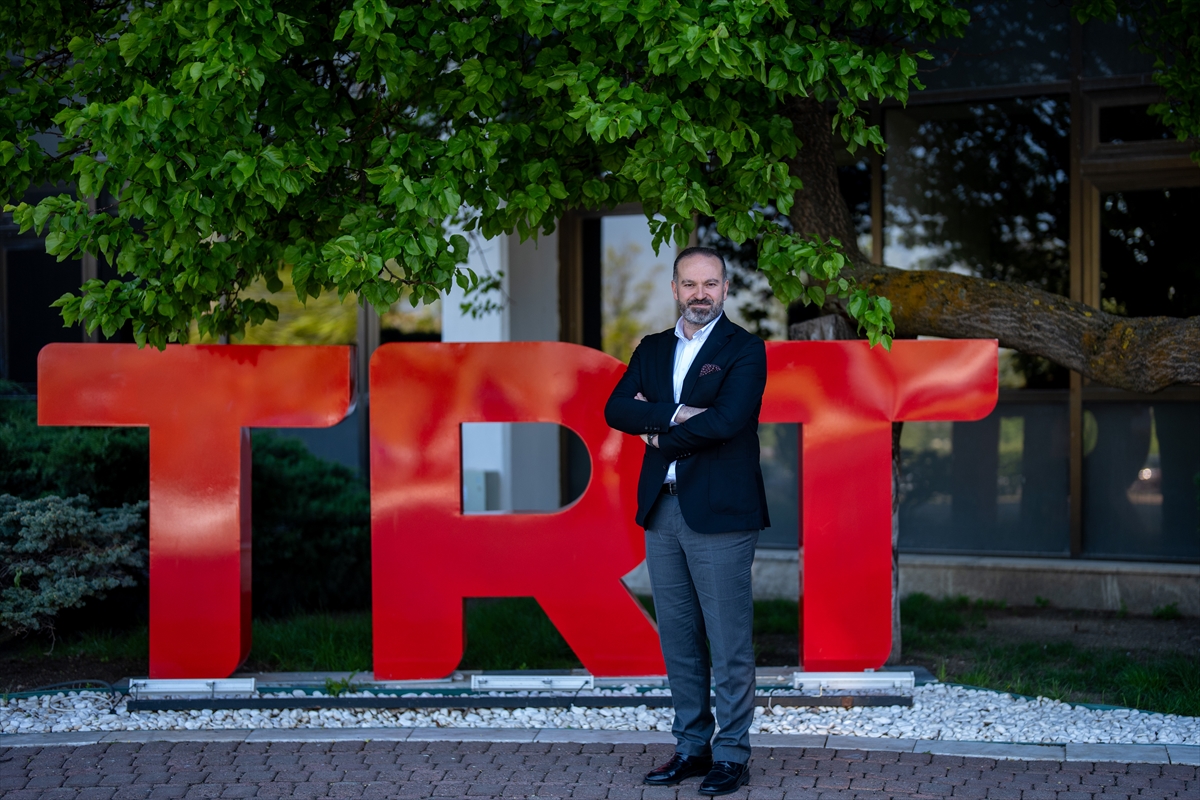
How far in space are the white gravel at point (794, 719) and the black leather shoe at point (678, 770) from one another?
64 centimetres

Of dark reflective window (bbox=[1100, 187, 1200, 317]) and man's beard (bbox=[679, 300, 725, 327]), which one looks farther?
dark reflective window (bbox=[1100, 187, 1200, 317])

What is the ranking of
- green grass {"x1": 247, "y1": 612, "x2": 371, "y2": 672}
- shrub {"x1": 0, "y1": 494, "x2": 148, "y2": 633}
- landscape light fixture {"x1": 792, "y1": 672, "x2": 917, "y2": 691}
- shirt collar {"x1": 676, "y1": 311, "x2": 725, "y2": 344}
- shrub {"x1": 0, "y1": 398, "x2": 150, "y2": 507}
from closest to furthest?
shirt collar {"x1": 676, "y1": 311, "x2": 725, "y2": 344} → landscape light fixture {"x1": 792, "y1": 672, "x2": 917, "y2": 691} → shrub {"x1": 0, "y1": 494, "x2": 148, "y2": 633} → green grass {"x1": 247, "y1": 612, "x2": 371, "y2": 672} → shrub {"x1": 0, "y1": 398, "x2": 150, "y2": 507}

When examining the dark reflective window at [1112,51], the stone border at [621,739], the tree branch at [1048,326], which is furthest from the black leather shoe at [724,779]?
the dark reflective window at [1112,51]

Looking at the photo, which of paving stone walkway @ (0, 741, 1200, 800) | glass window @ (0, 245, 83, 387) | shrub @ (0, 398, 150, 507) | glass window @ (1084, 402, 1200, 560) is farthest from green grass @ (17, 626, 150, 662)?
glass window @ (1084, 402, 1200, 560)

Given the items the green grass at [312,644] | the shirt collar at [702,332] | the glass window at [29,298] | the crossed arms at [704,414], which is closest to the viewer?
the crossed arms at [704,414]

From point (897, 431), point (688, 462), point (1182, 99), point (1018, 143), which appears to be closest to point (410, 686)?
point (688, 462)

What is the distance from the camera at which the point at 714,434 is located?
3857 mm

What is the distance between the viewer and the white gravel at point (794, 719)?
15.1 feet

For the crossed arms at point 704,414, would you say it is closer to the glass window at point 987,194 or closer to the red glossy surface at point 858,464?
the red glossy surface at point 858,464

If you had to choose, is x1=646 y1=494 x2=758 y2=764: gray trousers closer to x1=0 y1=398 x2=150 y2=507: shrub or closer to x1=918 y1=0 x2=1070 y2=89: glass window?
x1=0 y1=398 x2=150 y2=507: shrub

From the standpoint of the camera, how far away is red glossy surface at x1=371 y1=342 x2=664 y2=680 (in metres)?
5.13

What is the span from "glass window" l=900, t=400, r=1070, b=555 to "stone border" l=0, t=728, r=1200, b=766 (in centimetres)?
330

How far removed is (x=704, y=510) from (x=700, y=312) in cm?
70

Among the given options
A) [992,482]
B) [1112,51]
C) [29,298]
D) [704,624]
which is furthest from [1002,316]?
[29,298]
